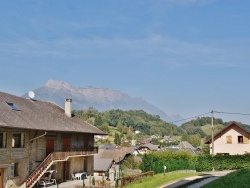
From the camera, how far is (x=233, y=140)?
59469 mm

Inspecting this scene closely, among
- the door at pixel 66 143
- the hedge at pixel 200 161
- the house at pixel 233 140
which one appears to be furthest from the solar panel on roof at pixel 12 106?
the house at pixel 233 140

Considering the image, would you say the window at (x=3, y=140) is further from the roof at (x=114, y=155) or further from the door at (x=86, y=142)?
the roof at (x=114, y=155)

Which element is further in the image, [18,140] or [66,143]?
[66,143]

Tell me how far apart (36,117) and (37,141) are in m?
2.29

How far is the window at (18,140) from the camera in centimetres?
3381

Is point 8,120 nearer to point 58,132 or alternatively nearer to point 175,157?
point 58,132

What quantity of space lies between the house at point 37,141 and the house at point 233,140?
2228 centimetres

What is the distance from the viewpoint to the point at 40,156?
37.9 meters

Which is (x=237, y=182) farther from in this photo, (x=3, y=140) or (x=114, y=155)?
(x=114, y=155)

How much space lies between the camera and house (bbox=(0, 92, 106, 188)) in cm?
3278

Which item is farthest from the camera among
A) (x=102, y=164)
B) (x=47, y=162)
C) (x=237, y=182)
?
(x=102, y=164)

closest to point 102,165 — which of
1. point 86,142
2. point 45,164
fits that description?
point 86,142

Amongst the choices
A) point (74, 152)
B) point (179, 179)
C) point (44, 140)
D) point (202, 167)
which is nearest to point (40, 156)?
point (44, 140)

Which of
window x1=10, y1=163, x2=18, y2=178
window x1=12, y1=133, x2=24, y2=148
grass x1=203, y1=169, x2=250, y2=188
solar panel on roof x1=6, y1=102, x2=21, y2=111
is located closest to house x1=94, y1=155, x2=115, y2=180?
solar panel on roof x1=6, y1=102, x2=21, y2=111
